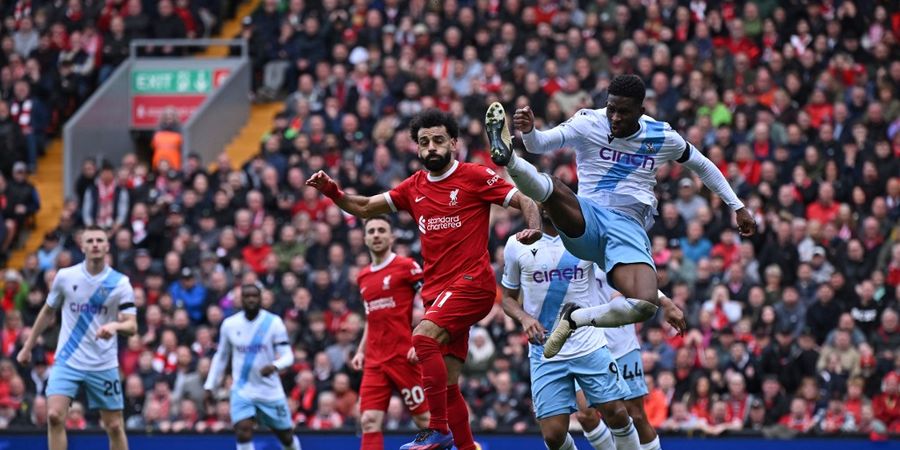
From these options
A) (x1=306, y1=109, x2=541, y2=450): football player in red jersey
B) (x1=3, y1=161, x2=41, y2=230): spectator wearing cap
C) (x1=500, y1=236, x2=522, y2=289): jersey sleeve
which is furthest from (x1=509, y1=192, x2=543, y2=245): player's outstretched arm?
(x1=3, y1=161, x2=41, y2=230): spectator wearing cap

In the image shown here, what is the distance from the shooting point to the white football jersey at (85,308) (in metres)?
14.9

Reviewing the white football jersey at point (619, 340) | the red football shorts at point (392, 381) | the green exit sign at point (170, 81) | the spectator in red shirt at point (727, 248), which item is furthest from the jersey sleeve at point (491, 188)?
the green exit sign at point (170, 81)

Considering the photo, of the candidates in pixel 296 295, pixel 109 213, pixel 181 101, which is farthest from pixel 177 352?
pixel 181 101

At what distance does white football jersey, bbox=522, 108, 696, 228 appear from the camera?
38.7ft

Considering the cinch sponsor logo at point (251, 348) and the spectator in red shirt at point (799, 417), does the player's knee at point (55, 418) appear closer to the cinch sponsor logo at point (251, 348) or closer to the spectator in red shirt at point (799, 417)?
the cinch sponsor logo at point (251, 348)

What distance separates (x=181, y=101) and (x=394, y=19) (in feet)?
14.7

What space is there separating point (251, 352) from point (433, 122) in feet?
16.7

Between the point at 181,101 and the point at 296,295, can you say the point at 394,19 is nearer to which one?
the point at 181,101

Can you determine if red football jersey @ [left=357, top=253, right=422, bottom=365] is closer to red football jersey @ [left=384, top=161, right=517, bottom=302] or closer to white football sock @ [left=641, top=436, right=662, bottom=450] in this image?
red football jersey @ [left=384, top=161, right=517, bottom=302]

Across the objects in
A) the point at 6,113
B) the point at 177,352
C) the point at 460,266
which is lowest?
the point at 177,352

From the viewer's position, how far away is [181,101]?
90.7 ft

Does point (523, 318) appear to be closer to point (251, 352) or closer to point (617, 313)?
point (617, 313)

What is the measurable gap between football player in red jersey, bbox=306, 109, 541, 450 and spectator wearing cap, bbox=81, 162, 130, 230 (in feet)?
39.2

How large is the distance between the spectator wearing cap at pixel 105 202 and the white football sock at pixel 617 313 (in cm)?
1338
